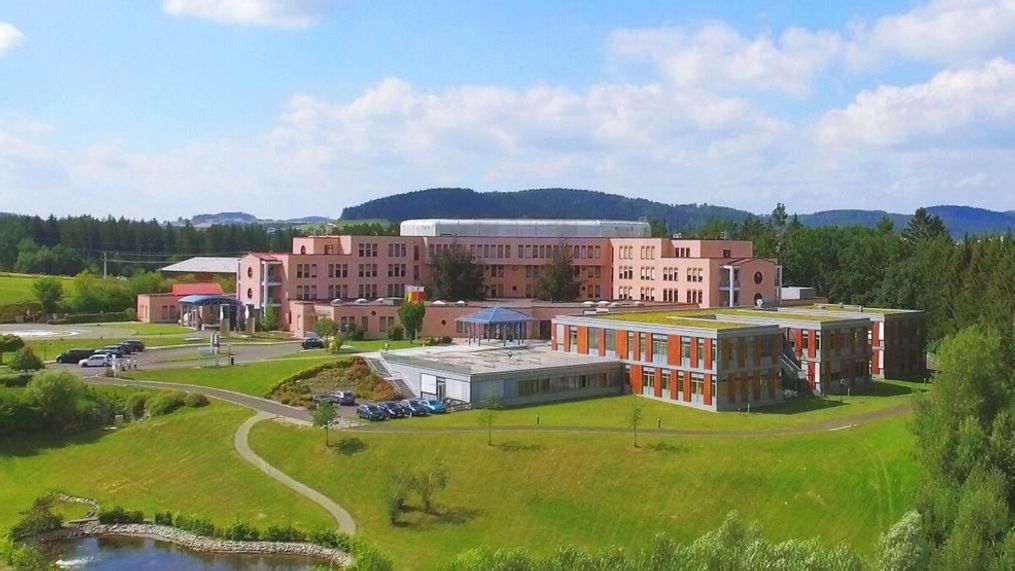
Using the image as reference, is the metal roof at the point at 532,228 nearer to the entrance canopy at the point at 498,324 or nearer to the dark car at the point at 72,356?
the entrance canopy at the point at 498,324

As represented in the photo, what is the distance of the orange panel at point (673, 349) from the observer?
61125 millimetres

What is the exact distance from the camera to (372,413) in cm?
5656

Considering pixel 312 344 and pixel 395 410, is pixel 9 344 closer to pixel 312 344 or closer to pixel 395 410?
pixel 312 344

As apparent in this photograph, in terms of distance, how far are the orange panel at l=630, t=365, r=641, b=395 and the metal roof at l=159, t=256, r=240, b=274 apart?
85.7m

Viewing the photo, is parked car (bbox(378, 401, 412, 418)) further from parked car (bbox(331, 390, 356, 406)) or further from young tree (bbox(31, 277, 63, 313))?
young tree (bbox(31, 277, 63, 313))

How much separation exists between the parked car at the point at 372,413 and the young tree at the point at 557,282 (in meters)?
39.4

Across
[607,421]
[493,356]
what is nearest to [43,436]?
[493,356]

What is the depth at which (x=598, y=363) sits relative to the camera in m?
63.7

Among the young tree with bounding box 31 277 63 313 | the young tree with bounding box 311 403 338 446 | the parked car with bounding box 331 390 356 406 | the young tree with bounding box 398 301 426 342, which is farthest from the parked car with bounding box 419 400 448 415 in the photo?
the young tree with bounding box 31 277 63 313

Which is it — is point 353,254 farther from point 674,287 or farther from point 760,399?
point 760,399

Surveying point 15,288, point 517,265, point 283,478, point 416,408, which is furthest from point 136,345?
point 15,288

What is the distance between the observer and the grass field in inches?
4402

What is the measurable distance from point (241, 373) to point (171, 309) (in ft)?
128

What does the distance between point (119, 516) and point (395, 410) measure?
16.3 meters
